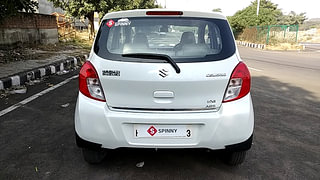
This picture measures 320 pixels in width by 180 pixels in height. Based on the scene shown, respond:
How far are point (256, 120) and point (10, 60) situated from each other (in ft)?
26.0

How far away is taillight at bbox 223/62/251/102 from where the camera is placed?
2.20 m

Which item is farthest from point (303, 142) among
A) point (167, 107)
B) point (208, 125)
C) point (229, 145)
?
point (167, 107)

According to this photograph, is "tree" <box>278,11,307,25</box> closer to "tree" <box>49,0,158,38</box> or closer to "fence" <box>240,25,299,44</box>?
"fence" <box>240,25,299,44</box>

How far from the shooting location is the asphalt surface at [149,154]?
2434 millimetres

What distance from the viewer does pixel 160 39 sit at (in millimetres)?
2406

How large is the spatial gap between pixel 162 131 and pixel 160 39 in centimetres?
83

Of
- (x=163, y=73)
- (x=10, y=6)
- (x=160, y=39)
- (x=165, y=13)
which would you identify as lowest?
(x=163, y=73)

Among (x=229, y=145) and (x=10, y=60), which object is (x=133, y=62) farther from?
(x=10, y=60)

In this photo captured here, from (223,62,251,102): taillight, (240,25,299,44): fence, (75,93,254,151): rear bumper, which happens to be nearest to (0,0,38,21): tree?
(75,93,254,151): rear bumper

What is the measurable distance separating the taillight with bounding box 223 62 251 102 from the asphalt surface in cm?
66

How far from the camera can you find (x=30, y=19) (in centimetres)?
1162

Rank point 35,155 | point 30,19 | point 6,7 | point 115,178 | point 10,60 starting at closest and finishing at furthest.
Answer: point 115,178
point 35,155
point 6,7
point 10,60
point 30,19

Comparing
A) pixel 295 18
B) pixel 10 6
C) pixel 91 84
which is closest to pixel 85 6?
pixel 10 6

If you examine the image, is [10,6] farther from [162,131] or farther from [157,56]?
[162,131]
